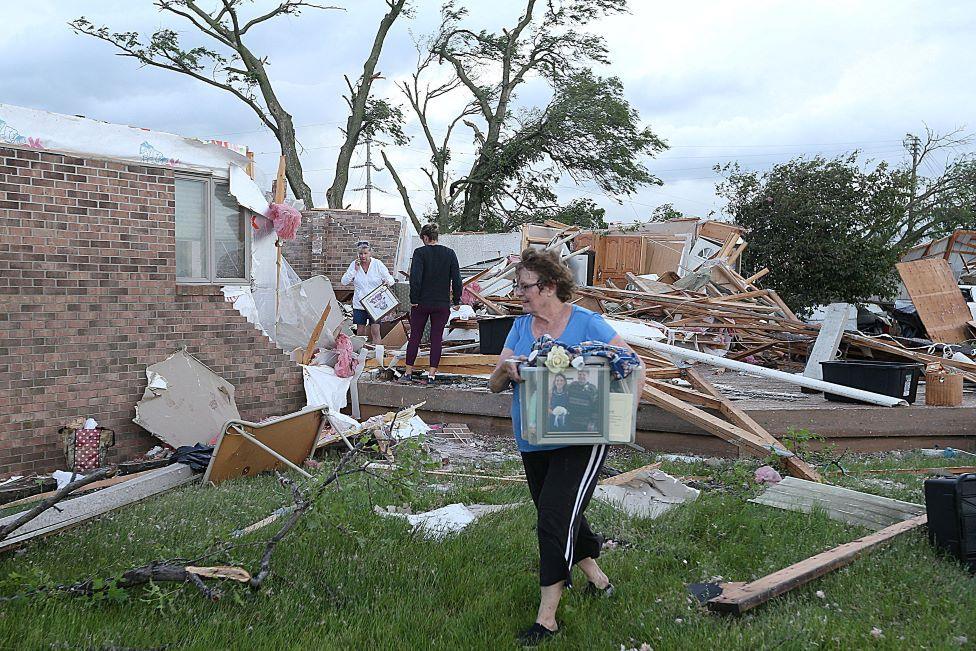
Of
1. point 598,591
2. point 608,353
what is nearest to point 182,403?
point 598,591

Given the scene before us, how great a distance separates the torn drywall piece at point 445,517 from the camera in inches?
207

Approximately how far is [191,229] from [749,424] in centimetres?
612

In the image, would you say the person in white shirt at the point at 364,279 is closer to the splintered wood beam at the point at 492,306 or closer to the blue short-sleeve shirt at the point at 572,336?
the splintered wood beam at the point at 492,306

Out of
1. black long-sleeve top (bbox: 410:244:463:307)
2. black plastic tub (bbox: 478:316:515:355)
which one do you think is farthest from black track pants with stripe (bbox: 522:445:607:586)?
black plastic tub (bbox: 478:316:515:355)

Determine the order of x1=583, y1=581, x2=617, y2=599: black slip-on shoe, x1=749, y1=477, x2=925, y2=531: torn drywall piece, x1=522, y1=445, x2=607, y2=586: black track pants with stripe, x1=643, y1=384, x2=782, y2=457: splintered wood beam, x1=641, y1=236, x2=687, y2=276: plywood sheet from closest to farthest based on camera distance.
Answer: x1=522, y1=445, x2=607, y2=586: black track pants with stripe → x1=583, y1=581, x2=617, y2=599: black slip-on shoe → x1=749, y1=477, x2=925, y2=531: torn drywall piece → x1=643, y1=384, x2=782, y2=457: splintered wood beam → x1=641, y1=236, x2=687, y2=276: plywood sheet

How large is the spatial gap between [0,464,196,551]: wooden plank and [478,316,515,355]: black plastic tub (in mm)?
5523

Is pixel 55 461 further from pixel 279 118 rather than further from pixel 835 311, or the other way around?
pixel 279 118

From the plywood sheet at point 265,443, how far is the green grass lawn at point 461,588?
2.32ft

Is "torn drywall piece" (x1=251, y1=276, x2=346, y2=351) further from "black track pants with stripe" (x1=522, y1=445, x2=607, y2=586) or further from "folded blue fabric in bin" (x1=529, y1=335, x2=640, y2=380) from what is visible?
"folded blue fabric in bin" (x1=529, y1=335, x2=640, y2=380)

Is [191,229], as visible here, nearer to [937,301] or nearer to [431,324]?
[431,324]

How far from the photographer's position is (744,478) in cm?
654

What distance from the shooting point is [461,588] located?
14.4ft

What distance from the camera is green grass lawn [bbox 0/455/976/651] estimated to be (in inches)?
145

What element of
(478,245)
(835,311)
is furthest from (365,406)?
(478,245)
